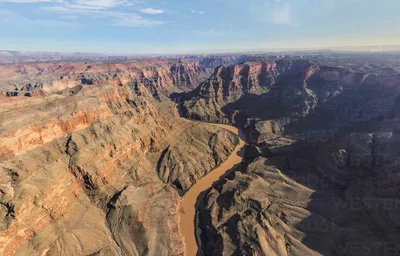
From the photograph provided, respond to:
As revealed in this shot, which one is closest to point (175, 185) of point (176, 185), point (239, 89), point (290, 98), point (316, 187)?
point (176, 185)

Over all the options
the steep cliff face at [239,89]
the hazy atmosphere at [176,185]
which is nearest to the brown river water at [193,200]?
the hazy atmosphere at [176,185]

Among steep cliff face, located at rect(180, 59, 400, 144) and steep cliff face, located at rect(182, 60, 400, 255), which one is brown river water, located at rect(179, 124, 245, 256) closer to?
steep cliff face, located at rect(182, 60, 400, 255)

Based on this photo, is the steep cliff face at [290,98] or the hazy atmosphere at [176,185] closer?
the hazy atmosphere at [176,185]

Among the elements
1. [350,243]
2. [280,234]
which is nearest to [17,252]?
[280,234]

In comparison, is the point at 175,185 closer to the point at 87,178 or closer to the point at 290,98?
the point at 87,178

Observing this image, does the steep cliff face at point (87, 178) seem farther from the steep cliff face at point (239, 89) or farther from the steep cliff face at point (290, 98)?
the steep cliff face at point (239, 89)

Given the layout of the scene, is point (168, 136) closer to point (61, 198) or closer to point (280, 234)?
point (61, 198)
